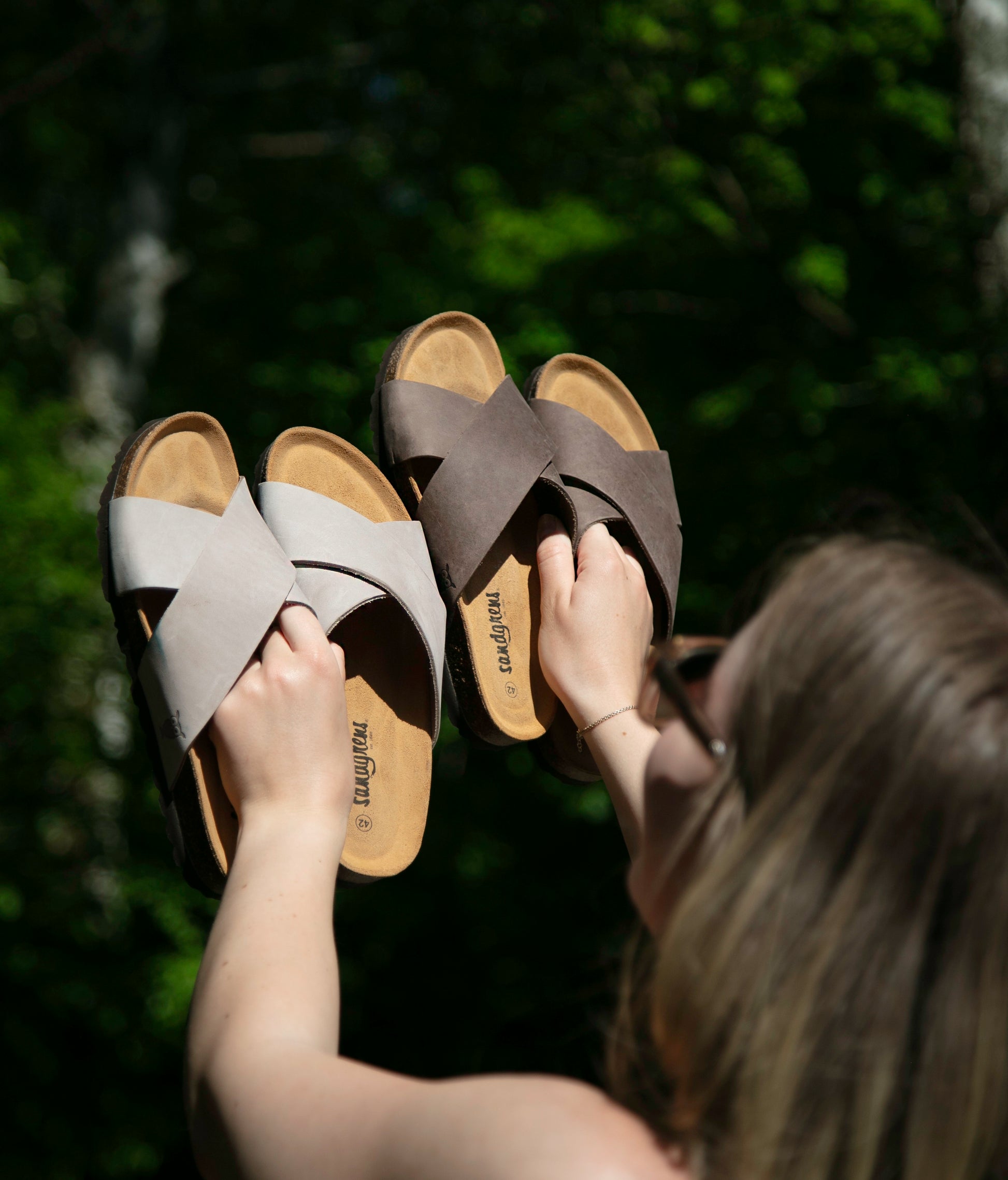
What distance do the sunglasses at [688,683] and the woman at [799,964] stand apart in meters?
0.02

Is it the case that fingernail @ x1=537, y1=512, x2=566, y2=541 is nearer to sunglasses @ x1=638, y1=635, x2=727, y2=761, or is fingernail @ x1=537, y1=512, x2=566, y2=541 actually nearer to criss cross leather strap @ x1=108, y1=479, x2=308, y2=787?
criss cross leather strap @ x1=108, y1=479, x2=308, y2=787

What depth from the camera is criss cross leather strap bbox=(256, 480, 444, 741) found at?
5.62ft

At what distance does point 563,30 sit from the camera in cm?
602

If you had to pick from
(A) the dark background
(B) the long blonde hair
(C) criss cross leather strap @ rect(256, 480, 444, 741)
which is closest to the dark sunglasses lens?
(B) the long blonde hair

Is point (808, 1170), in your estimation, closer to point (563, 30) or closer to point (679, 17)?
point (679, 17)

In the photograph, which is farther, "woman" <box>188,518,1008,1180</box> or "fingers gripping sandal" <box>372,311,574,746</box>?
"fingers gripping sandal" <box>372,311,574,746</box>

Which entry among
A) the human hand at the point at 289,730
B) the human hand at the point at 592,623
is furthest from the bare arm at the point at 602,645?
the human hand at the point at 289,730

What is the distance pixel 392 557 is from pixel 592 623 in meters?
0.39

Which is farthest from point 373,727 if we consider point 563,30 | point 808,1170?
point 563,30

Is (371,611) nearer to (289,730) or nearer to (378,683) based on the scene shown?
(378,683)

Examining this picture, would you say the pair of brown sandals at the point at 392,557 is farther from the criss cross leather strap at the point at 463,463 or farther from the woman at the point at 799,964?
the woman at the point at 799,964

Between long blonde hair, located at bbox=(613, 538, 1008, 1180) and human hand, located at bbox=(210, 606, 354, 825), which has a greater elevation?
long blonde hair, located at bbox=(613, 538, 1008, 1180)

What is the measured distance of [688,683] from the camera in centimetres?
107

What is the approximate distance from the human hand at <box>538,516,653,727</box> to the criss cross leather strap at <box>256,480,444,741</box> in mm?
222
